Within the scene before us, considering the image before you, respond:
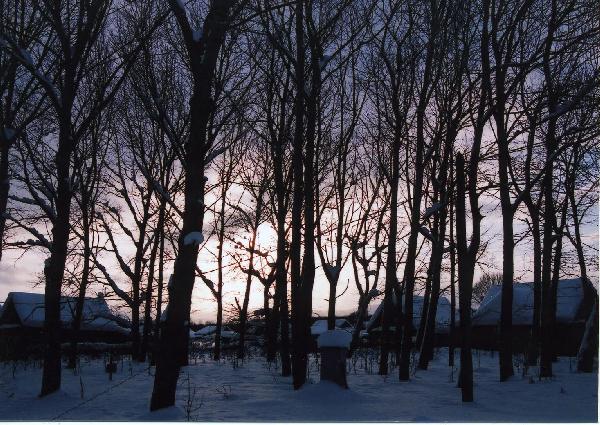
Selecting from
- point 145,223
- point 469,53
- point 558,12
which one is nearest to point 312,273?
point 469,53

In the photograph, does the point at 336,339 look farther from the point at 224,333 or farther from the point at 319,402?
the point at 224,333

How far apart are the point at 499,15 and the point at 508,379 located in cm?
554

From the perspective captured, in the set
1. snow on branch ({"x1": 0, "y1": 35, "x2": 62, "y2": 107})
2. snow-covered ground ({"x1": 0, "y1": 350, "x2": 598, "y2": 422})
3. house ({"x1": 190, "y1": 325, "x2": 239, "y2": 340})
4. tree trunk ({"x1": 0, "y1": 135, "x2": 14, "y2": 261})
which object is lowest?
house ({"x1": 190, "y1": 325, "x2": 239, "y2": 340})

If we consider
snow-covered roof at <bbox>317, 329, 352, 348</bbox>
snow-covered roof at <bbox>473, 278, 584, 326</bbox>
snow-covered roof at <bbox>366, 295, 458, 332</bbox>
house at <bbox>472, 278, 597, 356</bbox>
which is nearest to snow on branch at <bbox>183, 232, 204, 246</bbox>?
snow-covered roof at <bbox>317, 329, 352, 348</bbox>

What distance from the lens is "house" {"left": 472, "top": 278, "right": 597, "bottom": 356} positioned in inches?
755

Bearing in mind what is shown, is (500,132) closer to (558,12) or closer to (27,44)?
(558,12)

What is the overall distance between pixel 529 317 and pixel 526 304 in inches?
20.2

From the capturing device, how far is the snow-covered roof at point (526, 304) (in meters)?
19.7

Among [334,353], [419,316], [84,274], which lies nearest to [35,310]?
[84,274]

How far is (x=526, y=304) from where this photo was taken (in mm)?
21641

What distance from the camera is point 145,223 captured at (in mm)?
16438

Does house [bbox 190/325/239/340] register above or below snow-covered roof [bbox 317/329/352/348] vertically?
below

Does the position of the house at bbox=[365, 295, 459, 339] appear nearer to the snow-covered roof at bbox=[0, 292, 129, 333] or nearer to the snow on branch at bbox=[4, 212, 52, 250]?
the snow-covered roof at bbox=[0, 292, 129, 333]

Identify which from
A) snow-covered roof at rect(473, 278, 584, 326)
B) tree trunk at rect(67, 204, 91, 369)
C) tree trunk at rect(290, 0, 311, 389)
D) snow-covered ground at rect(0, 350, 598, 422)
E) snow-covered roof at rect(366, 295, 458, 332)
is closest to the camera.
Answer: snow-covered ground at rect(0, 350, 598, 422)
